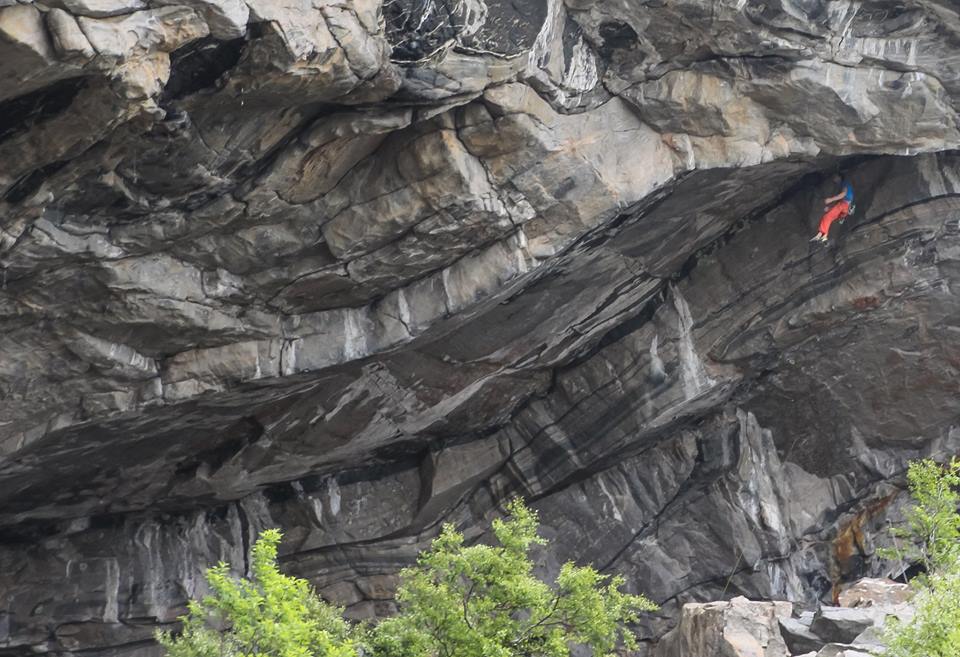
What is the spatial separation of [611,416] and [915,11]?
12002 mm

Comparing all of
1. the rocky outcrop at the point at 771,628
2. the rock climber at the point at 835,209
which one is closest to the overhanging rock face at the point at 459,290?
the rock climber at the point at 835,209

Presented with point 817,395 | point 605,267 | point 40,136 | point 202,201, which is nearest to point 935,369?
point 817,395

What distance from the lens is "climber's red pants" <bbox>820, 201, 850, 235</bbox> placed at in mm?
23156

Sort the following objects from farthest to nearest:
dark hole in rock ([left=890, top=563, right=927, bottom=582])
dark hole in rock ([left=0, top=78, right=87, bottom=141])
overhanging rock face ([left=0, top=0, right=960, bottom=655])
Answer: dark hole in rock ([left=890, top=563, right=927, bottom=582]) < overhanging rock face ([left=0, top=0, right=960, bottom=655]) < dark hole in rock ([left=0, top=78, right=87, bottom=141])

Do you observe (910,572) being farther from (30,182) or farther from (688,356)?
(30,182)

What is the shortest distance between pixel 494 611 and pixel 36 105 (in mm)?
11498

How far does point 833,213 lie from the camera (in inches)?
918

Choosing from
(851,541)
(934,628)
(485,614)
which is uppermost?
(851,541)

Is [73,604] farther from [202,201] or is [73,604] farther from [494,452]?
[202,201]

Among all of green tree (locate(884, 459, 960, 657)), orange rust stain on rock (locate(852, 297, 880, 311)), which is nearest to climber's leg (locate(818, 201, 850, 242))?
orange rust stain on rock (locate(852, 297, 880, 311))

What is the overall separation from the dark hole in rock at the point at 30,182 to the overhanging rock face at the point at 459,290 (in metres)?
0.06

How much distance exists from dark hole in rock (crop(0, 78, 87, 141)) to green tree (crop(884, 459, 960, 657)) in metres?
14.2

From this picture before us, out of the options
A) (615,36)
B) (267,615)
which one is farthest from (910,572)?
(267,615)

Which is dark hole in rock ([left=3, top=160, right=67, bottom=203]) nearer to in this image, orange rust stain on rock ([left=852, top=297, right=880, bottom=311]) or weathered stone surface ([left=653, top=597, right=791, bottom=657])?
weathered stone surface ([left=653, top=597, right=791, bottom=657])
